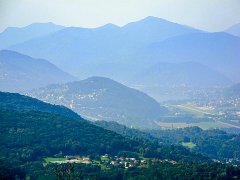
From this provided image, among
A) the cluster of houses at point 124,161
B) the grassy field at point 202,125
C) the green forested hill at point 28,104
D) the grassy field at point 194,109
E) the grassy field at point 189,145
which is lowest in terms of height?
the cluster of houses at point 124,161

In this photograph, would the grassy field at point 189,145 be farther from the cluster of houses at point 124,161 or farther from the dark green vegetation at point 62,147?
the cluster of houses at point 124,161

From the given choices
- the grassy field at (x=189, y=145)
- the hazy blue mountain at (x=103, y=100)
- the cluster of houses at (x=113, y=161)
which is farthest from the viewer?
the hazy blue mountain at (x=103, y=100)

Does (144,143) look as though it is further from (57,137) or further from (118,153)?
(57,137)

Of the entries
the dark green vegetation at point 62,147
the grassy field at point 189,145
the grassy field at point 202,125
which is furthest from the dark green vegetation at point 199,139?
the grassy field at point 202,125

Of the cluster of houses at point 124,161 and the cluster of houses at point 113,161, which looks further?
the cluster of houses at point 124,161

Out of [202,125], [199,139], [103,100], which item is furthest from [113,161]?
[103,100]

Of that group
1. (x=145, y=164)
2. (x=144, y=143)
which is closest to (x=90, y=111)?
(x=144, y=143)

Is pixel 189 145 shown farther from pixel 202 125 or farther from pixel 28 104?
pixel 202 125

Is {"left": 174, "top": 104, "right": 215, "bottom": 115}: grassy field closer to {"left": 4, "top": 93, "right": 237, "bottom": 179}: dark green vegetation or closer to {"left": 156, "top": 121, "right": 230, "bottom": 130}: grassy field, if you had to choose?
{"left": 156, "top": 121, "right": 230, "bottom": 130}: grassy field
